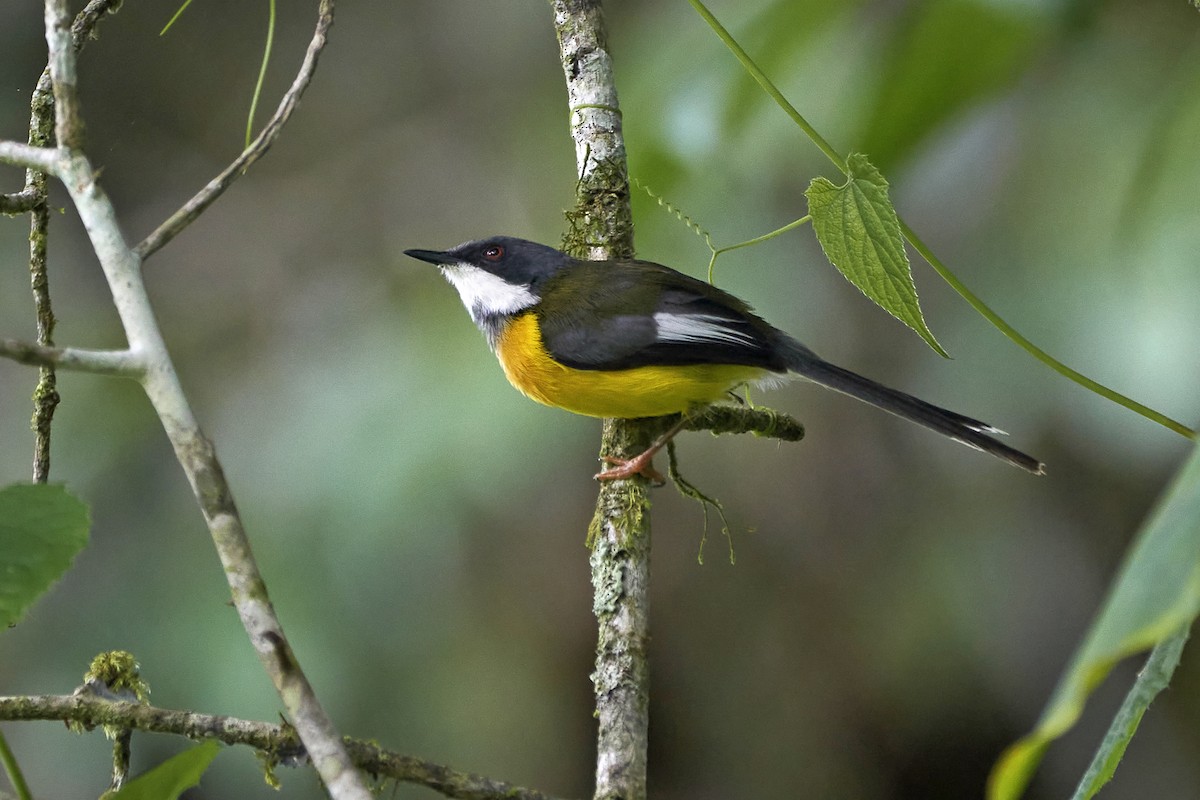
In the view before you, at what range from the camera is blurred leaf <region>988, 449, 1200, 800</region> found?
52 centimetres

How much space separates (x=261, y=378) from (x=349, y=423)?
2.45 feet

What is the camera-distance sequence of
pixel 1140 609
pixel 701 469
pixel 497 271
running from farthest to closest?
pixel 701 469 → pixel 497 271 → pixel 1140 609

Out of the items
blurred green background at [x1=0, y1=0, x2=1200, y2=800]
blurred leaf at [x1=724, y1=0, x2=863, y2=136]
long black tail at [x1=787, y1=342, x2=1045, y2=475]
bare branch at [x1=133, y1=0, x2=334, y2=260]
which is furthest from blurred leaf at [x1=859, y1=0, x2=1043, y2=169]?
bare branch at [x1=133, y1=0, x2=334, y2=260]

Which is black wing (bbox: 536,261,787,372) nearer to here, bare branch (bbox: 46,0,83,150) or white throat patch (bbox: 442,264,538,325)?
white throat patch (bbox: 442,264,538,325)

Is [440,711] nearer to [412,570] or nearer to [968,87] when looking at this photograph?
[412,570]

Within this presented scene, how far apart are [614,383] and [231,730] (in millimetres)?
1400

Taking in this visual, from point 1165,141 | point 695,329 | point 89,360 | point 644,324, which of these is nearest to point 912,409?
point 695,329

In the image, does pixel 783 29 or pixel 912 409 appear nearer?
pixel 912 409

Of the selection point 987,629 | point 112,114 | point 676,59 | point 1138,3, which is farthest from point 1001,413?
point 112,114

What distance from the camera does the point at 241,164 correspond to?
1.33 meters

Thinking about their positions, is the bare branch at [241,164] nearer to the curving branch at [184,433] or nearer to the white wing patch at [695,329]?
the curving branch at [184,433]

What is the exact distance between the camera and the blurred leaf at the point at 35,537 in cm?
94

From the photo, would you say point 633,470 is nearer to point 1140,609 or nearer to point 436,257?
point 436,257

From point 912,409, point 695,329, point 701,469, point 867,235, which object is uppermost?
point 867,235
